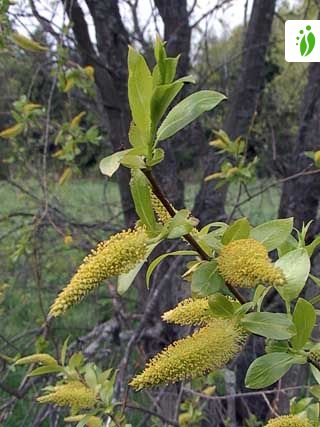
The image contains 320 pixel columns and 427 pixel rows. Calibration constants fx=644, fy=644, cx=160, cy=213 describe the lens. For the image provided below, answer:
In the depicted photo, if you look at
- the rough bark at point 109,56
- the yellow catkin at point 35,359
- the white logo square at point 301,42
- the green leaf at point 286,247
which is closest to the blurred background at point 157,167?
the rough bark at point 109,56

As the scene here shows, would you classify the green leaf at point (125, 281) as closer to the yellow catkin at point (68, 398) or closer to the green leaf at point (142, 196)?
the green leaf at point (142, 196)

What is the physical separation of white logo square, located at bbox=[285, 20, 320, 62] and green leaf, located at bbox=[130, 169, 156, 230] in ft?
2.89

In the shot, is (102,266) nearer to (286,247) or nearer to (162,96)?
(162,96)

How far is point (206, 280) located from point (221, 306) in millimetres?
41

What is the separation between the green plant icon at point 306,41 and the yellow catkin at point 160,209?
874mm

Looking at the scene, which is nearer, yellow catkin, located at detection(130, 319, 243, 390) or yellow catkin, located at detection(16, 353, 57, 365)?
yellow catkin, located at detection(130, 319, 243, 390)

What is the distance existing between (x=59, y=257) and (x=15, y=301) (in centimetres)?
62

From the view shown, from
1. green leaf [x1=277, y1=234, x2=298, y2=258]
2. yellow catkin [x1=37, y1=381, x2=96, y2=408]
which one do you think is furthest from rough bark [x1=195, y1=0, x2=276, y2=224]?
green leaf [x1=277, y1=234, x2=298, y2=258]

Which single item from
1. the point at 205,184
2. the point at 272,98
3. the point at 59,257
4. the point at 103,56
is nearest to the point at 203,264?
the point at 103,56

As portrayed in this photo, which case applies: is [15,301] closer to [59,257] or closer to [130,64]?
[59,257]

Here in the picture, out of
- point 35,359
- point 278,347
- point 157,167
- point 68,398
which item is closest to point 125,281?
point 278,347

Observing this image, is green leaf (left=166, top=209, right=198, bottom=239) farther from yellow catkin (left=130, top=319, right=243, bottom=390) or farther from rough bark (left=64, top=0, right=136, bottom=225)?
rough bark (left=64, top=0, right=136, bottom=225)

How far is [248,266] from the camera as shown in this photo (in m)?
0.56

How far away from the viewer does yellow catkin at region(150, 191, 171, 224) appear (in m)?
0.66
